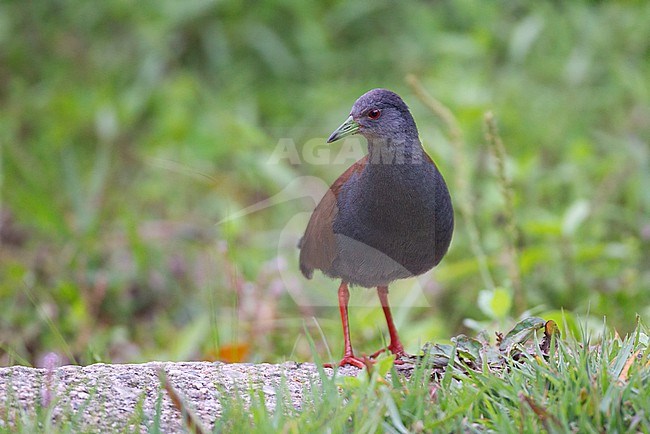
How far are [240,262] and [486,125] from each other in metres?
2.35

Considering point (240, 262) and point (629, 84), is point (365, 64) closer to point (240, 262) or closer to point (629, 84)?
point (629, 84)

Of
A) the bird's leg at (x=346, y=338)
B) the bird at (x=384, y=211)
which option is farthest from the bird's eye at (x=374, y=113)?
the bird's leg at (x=346, y=338)

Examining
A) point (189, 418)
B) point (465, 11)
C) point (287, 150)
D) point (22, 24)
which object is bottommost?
point (189, 418)

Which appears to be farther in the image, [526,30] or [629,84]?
[526,30]

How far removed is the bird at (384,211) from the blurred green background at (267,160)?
0.52 m

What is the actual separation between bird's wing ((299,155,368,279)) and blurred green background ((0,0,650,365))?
0.39 metres

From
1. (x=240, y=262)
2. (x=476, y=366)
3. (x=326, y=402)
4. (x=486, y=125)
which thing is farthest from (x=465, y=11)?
(x=326, y=402)

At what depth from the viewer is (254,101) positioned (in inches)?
305

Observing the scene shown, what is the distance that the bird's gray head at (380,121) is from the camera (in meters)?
3.54

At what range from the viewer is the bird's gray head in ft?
11.6

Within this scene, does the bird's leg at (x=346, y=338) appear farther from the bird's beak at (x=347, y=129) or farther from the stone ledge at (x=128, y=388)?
the bird's beak at (x=347, y=129)

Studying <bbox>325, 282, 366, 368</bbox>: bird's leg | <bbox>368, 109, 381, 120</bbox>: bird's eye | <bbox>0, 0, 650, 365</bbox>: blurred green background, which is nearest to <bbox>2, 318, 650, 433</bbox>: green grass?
<bbox>325, 282, 366, 368</bbox>: bird's leg

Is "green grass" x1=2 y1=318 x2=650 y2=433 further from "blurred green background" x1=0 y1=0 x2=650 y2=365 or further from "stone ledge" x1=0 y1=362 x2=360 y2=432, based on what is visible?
"blurred green background" x1=0 y1=0 x2=650 y2=365

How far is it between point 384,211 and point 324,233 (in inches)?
13.3
